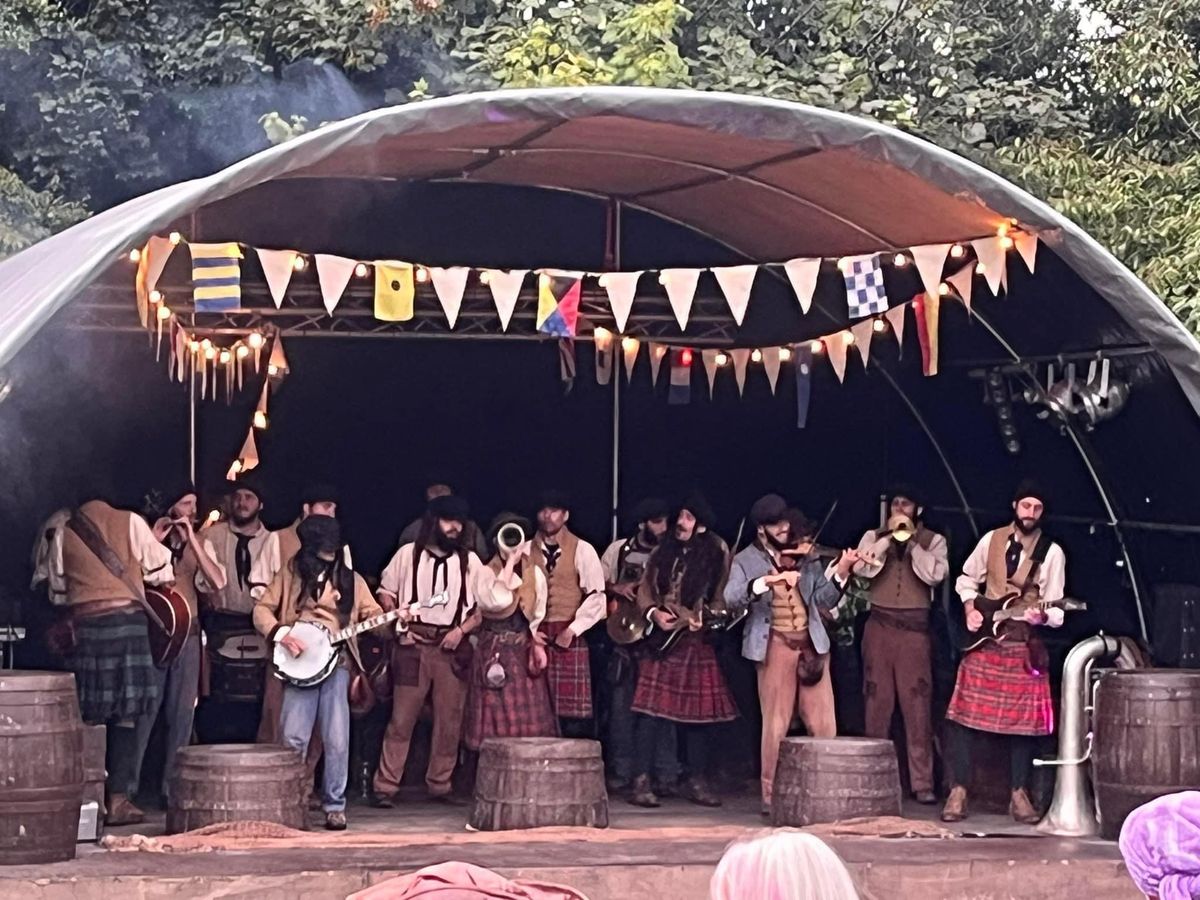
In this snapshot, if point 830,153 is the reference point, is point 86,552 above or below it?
below

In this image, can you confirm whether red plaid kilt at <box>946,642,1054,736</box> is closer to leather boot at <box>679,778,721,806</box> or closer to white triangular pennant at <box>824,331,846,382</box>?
leather boot at <box>679,778,721,806</box>

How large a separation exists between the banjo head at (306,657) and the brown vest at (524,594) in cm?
104

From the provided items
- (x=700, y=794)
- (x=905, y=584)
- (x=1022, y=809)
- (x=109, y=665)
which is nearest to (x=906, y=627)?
(x=905, y=584)

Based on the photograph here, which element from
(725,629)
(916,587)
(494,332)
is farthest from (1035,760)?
(494,332)

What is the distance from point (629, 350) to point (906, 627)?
2.40 meters

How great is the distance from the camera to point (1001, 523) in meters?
11.0

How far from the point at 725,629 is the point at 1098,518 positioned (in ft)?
6.57

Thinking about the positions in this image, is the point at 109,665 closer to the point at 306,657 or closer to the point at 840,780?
the point at 306,657

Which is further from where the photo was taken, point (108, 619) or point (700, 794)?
point (700, 794)

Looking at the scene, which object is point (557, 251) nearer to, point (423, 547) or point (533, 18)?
point (423, 547)

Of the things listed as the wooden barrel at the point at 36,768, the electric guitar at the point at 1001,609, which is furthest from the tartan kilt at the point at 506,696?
the wooden barrel at the point at 36,768

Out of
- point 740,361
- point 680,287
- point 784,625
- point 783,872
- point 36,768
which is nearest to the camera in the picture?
point 783,872

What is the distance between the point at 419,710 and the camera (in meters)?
10.1

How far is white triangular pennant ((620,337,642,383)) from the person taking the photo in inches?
450
